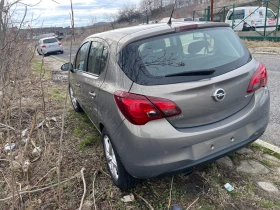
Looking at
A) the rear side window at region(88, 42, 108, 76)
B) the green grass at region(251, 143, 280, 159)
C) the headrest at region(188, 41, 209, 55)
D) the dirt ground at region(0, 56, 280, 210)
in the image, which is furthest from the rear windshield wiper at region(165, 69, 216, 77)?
the green grass at region(251, 143, 280, 159)

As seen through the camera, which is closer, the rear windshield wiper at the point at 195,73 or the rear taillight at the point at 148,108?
the rear taillight at the point at 148,108

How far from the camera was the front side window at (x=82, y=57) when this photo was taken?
3.86 metres

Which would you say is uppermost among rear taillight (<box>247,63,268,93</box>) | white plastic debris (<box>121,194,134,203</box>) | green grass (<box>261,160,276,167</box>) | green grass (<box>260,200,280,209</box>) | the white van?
the white van

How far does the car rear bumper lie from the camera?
7.02ft

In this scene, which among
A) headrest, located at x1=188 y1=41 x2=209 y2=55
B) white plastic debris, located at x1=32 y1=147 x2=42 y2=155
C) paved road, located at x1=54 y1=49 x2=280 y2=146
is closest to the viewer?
headrest, located at x1=188 y1=41 x2=209 y2=55

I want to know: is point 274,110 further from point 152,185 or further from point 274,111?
point 152,185

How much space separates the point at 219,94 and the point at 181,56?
505 millimetres

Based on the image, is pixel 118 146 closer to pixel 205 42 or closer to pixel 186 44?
pixel 186 44

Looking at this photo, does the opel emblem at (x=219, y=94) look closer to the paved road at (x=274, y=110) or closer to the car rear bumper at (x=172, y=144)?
the car rear bumper at (x=172, y=144)

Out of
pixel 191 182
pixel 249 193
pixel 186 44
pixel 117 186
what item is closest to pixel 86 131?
pixel 117 186

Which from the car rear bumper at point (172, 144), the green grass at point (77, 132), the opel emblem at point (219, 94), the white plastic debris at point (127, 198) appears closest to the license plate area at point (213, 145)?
the car rear bumper at point (172, 144)

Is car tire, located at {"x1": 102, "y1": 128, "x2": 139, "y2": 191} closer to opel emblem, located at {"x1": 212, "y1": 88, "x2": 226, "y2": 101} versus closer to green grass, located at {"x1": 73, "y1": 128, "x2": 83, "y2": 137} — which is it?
opel emblem, located at {"x1": 212, "y1": 88, "x2": 226, "y2": 101}

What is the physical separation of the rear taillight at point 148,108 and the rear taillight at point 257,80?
0.85m

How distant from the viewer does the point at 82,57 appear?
13.4ft
